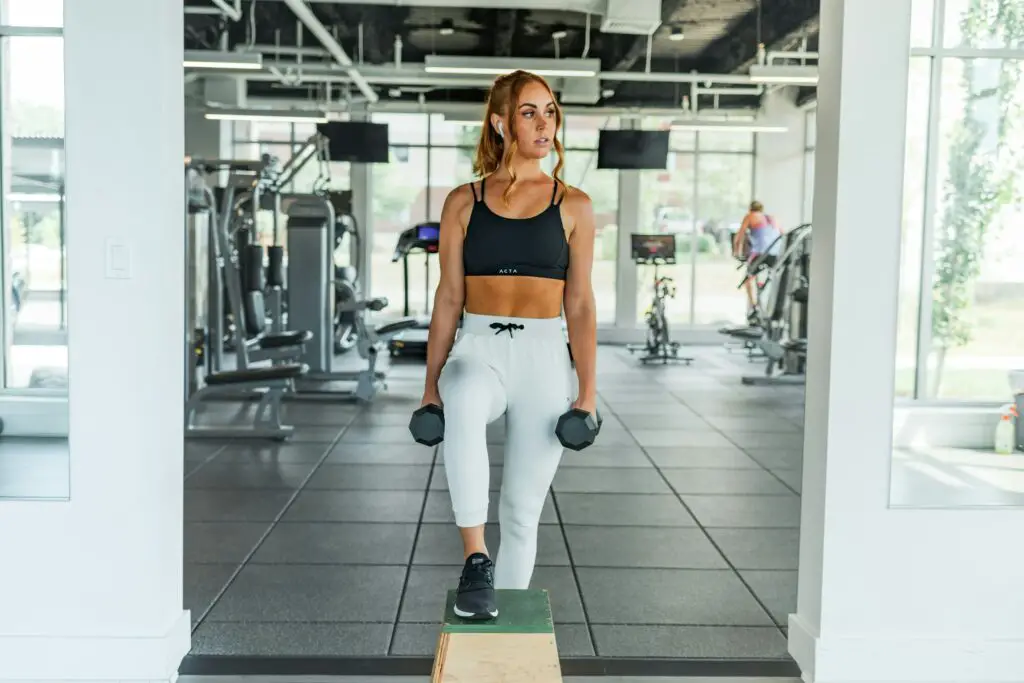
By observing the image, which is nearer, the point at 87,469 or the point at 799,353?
the point at 87,469

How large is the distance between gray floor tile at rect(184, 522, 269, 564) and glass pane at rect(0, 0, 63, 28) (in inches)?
84.1

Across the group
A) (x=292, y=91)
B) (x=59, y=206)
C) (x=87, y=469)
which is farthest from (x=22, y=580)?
(x=292, y=91)

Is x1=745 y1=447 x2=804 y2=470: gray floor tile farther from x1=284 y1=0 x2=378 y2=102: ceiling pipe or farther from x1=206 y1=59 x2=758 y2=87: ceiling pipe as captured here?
x1=206 y1=59 x2=758 y2=87: ceiling pipe

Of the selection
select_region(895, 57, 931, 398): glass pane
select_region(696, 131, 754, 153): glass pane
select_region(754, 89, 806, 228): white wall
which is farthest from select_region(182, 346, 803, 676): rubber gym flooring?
select_region(696, 131, 754, 153): glass pane

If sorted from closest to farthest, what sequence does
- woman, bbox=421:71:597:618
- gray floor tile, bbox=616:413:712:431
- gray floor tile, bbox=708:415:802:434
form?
woman, bbox=421:71:597:618 → gray floor tile, bbox=708:415:802:434 → gray floor tile, bbox=616:413:712:431

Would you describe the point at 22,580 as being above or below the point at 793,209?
below

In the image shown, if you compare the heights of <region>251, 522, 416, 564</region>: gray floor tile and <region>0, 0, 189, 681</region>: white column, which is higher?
<region>0, 0, 189, 681</region>: white column

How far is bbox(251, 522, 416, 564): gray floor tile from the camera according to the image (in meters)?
4.17

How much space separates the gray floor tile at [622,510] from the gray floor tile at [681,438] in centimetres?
153

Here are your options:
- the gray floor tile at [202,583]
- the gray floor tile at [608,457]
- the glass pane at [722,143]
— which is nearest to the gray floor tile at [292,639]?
the gray floor tile at [202,583]

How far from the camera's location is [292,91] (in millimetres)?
15547

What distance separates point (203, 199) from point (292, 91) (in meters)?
8.73

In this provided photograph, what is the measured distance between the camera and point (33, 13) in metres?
2.84

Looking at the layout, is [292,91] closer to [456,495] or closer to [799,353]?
[799,353]
